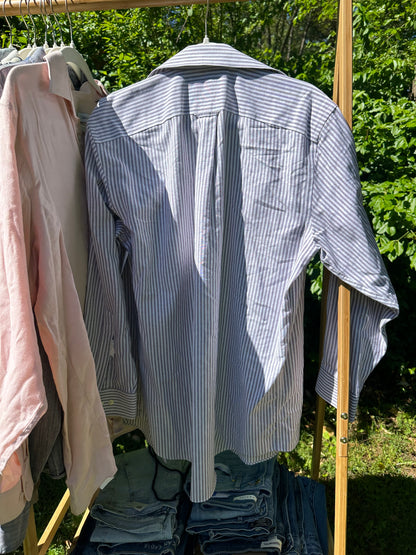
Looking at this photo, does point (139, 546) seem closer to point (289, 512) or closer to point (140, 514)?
point (140, 514)

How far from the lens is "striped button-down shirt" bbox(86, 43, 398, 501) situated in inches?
48.7

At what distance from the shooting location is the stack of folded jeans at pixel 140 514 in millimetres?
1637

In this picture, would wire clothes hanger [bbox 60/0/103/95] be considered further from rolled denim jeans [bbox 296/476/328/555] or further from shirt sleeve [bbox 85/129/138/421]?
rolled denim jeans [bbox 296/476/328/555]

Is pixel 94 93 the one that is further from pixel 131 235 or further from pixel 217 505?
pixel 217 505

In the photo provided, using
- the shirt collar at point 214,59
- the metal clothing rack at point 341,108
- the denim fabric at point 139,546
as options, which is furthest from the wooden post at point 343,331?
the denim fabric at point 139,546

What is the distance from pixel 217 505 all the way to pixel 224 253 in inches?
35.2

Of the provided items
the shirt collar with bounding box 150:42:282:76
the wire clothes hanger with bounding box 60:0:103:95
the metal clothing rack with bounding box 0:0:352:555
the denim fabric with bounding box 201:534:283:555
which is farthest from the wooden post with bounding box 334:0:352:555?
the wire clothes hanger with bounding box 60:0:103:95

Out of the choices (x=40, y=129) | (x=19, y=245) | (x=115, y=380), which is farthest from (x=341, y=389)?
(x=40, y=129)

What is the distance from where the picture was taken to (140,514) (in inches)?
66.9

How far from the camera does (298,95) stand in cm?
A: 123

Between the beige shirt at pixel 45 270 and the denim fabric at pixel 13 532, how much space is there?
122 millimetres

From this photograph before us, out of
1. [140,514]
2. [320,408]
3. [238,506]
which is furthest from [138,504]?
[320,408]

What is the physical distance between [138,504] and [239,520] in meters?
0.35

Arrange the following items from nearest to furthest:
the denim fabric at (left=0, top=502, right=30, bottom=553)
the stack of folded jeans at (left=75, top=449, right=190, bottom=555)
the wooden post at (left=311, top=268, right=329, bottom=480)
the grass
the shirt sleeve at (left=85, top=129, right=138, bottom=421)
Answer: the denim fabric at (left=0, top=502, right=30, bottom=553)
the shirt sleeve at (left=85, top=129, right=138, bottom=421)
the wooden post at (left=311, top=268, right=329, bottom=480)
the stack of folded jeans at (left=75, top=449, right=190, bottom=555)
the grass
